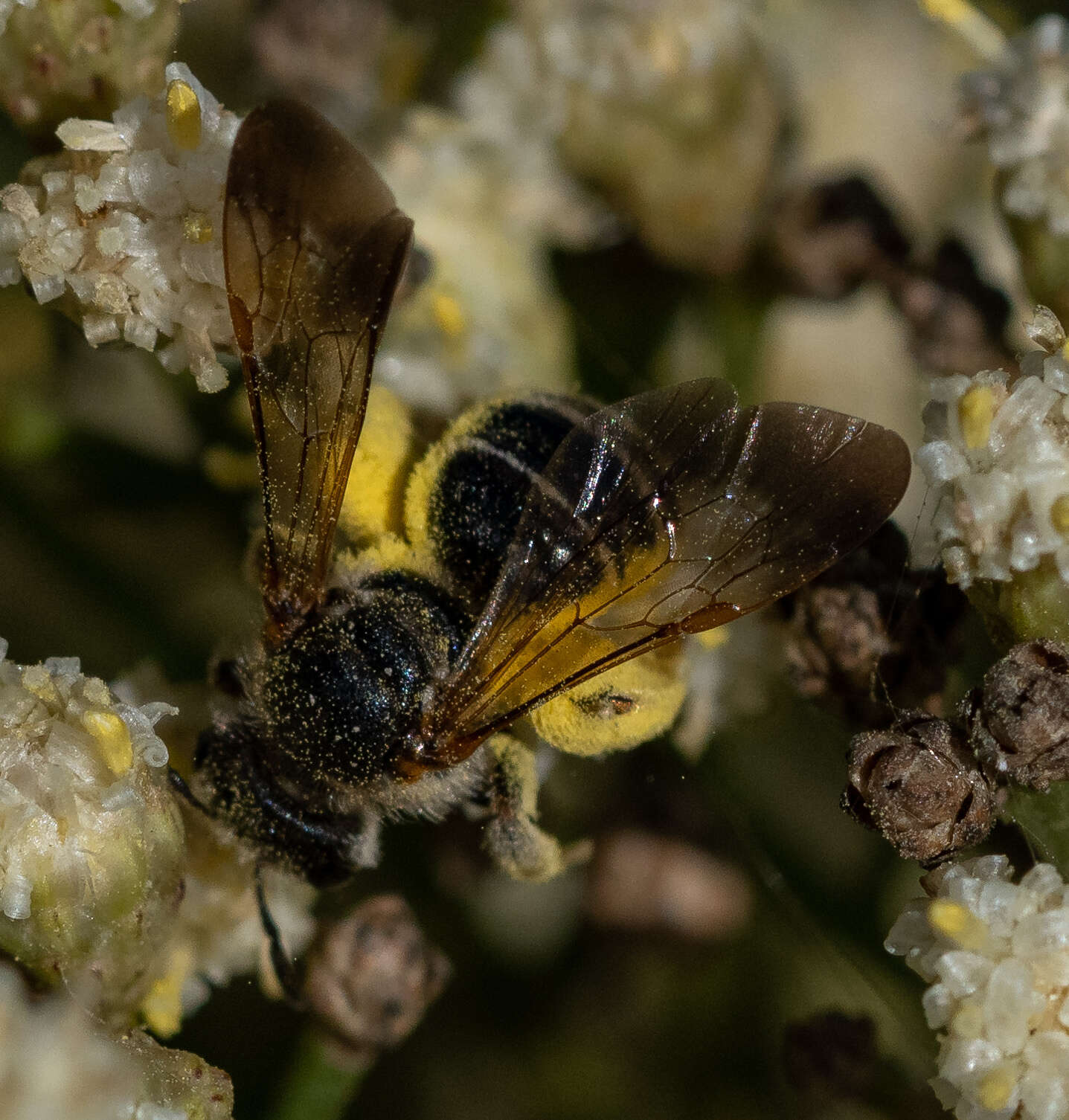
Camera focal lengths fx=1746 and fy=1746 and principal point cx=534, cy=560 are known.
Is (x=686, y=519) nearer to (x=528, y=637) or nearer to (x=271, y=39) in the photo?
(x=528, y=637)

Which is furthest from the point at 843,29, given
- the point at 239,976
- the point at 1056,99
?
the point at 239,976

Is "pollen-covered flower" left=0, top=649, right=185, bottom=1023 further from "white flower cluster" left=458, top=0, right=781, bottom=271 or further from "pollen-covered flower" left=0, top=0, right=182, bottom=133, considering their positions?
"white flower cluster" left=458, top=0, right=781, bottom=271

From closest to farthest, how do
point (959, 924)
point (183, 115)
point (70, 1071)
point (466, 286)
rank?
point (70, 1071)
point (959, 924)
point (183, 115)
point (466, 286)

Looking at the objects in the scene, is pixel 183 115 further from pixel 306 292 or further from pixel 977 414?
pixel 977 414

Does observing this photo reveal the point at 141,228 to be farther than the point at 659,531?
Yes

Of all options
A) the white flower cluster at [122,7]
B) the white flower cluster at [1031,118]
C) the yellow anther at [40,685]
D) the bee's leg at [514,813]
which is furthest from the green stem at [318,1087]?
the white flower cluster at [1031,118]

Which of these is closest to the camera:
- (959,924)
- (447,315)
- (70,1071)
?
(70,1071)

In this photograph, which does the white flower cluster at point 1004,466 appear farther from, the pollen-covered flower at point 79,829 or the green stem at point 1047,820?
the pollen-covered flower at point 79,829

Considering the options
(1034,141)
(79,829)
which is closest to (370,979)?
(79,829)
